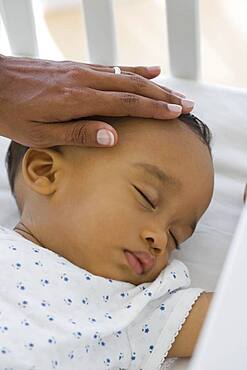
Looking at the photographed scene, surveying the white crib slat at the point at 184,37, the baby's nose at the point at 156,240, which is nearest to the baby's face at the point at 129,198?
the baby's nose at the point at 156,240

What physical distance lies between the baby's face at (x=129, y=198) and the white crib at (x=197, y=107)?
111 millimetres

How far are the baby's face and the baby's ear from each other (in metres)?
0.01

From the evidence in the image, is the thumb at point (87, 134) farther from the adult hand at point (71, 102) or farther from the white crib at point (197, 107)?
the white crib at point (197, 107)

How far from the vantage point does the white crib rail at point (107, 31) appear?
1293mm

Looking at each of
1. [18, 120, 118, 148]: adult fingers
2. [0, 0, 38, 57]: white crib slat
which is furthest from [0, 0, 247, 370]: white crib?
[18, 120, 118, 148]: adult fingers

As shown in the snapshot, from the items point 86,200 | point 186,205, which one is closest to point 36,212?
point 86,200

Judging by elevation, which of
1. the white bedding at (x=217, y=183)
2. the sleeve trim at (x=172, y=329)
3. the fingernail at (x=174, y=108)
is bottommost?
the sleeve trim at (x=172, y=329)

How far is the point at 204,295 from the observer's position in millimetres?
993

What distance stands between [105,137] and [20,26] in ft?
A: 1.75

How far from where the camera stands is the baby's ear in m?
1.00

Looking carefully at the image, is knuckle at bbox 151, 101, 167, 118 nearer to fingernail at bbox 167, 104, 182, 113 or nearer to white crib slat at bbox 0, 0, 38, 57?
fingernail at bbox 167, 104, 182, 113

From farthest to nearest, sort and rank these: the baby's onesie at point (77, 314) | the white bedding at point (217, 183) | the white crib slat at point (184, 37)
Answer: the white crib slat at point (184, 37)
the white bedding at point (217, 183)
the baby's onesie at point (77, 314)

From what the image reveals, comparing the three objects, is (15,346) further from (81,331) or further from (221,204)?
(221,204)

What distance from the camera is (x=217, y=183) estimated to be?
1205 millimetres
